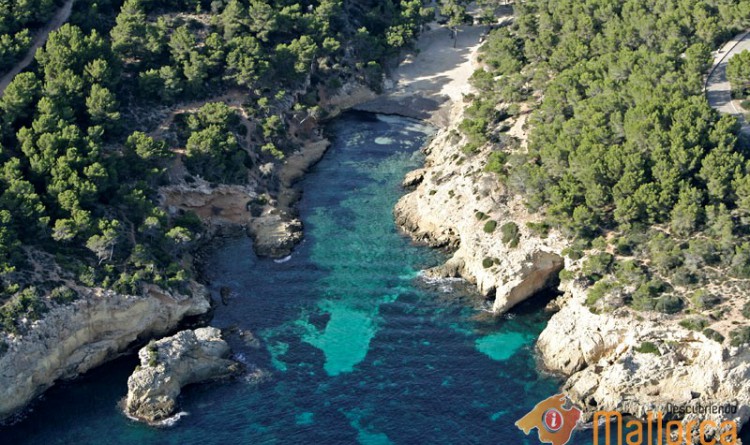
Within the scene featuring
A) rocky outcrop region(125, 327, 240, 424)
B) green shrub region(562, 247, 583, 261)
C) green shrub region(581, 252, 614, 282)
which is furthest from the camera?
green shrub region(562, 247, 583, 261)

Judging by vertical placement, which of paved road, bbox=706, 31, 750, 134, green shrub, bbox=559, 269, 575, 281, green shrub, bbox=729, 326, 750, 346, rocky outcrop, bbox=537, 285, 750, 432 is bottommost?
rocky outcrop, bbox=537, 285, 750, 432

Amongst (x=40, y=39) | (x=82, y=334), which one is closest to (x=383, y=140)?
(x=40, y=39)

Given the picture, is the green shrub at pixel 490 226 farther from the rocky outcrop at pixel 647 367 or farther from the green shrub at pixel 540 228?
the rocky outcrop at pixel 647 367

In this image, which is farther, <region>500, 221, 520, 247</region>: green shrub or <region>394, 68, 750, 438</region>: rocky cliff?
<region>500, 221, 520, 247</region>: green shrub

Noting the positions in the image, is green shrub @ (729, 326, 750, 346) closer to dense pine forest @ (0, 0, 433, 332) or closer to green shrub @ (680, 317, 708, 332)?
green shrub @ (680, 317, 708, 332)

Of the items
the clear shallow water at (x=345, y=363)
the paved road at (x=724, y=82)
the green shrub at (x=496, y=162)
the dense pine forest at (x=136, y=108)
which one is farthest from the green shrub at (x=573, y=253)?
the dense pine forest at (x=136, y=108)

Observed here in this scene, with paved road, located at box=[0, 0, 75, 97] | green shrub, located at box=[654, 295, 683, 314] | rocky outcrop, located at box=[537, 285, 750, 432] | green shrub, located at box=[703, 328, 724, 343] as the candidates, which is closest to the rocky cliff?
rocky outcrop, located at box=[537, 285, 750, 432]
